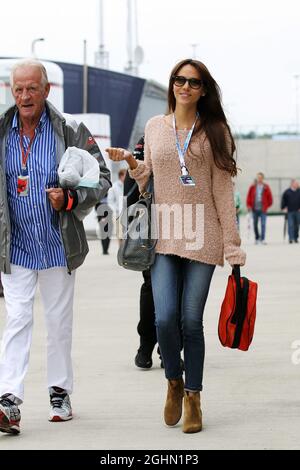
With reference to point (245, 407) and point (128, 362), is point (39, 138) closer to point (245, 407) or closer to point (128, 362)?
point (245, 407)

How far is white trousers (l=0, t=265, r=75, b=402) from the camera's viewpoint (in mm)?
6516

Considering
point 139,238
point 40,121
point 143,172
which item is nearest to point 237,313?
point 139,238

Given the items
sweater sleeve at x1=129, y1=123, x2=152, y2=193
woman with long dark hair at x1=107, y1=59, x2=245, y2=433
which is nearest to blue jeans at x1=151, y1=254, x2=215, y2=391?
woman with long dark hair at x1=107, y1=59, x2=245, y2=433

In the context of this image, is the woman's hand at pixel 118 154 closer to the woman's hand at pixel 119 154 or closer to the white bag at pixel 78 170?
the woman's hand at pixel 119 154

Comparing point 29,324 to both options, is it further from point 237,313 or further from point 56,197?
point 237,313

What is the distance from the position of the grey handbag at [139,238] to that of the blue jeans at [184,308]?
0.24 feet

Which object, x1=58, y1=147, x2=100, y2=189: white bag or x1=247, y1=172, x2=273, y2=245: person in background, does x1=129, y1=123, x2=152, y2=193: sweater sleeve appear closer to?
x1=58, y1=147, x2=100, y2=189: white bag

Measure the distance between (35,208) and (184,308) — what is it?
3.11 feet

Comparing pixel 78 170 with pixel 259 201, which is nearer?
pixel 78 170

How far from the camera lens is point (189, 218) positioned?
6.42m

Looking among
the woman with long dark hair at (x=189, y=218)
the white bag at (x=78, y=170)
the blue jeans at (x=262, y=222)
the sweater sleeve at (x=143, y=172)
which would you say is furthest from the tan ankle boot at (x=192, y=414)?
the blue jeans at (x=262, y=222)

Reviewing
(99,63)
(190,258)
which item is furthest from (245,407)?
(99,63)

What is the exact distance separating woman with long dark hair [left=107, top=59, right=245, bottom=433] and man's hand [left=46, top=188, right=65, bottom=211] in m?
0.38

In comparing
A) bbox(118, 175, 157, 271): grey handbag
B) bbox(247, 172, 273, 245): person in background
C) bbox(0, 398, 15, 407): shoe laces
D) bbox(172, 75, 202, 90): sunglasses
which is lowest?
bbox(247, 172, 273, 245): person in background
